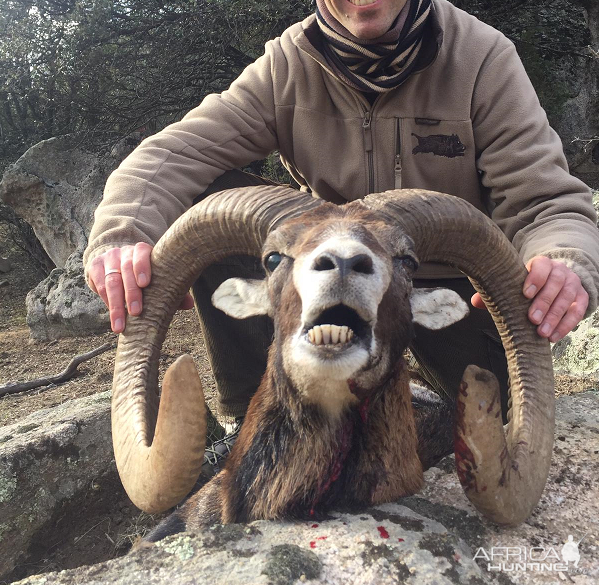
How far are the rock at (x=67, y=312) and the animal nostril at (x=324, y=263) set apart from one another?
6.04m

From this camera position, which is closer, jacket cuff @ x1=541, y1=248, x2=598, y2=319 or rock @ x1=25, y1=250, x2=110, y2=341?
jacket cuff @ x1=541, y1=248, x2=598, y2=319

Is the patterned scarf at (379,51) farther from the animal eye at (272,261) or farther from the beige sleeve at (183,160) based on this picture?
the animal eye at (272,261)

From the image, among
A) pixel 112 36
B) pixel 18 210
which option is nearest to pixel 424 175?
pixel 112 36

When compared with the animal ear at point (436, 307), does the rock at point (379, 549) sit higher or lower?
lower

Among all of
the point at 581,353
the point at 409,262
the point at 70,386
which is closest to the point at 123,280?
the point at 409,262

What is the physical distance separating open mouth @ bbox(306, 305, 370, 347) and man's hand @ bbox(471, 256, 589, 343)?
889 millimetres

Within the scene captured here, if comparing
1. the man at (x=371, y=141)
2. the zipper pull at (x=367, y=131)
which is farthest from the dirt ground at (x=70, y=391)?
the zipper pull at (x=367, y=131)

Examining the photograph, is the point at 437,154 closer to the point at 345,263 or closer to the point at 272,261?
the point at 272,261

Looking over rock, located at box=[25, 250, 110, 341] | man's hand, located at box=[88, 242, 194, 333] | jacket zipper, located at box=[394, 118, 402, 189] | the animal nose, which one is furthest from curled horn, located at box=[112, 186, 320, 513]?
rock, located at box=[25, 250, 110, 341]

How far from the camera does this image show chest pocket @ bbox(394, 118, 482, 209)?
354 cm

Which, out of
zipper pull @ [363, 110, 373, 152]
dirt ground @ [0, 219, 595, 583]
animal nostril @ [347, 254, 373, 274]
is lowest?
dirt ground @ [0, 219, 595, 583]

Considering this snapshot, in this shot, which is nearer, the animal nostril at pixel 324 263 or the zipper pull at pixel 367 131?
the animal nostril at pixel 324 263

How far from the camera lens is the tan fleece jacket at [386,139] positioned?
321 cm

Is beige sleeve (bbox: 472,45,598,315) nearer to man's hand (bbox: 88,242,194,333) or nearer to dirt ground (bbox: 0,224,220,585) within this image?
man's hand (bbox: 88,242,194,333)
